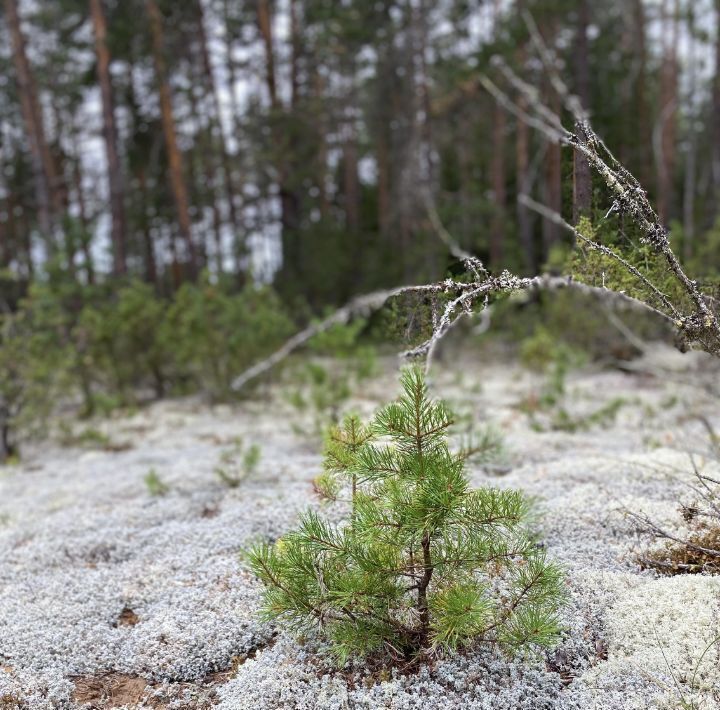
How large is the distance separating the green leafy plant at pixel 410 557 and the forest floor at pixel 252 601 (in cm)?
17

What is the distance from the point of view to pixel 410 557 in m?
2.51

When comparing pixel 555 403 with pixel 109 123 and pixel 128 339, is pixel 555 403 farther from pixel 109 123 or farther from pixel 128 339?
pixel 109 123

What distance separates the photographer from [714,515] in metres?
2.69

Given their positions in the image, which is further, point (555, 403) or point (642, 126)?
point (642, 126)

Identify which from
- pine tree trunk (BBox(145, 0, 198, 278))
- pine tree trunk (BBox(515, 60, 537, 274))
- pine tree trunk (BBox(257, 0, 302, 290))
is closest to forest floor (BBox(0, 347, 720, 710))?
pine tree trunk (BBox(145, 0, 198, 278))

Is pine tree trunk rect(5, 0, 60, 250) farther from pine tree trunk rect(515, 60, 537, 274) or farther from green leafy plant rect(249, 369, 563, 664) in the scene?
pine tree trunk rect(515, 60, 537, 274)

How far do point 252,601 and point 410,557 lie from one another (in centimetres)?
94

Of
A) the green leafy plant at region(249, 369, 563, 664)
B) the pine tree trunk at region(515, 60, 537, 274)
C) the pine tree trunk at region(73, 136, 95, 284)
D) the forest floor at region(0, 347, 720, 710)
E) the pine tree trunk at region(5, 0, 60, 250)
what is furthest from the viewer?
the pine tree trunk at region(515, 60, 537, 274)

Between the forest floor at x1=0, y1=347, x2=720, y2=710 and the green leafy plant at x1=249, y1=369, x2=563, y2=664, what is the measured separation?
0.17 metres

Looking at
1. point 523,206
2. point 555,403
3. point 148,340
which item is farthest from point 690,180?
point 148,340

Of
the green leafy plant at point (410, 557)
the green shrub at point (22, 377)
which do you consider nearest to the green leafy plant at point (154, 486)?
the green leafy plant at point (410, 557)

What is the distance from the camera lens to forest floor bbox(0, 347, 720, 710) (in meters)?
2.36

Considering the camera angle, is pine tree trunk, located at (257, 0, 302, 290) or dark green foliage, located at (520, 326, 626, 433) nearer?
dark green foliage, located at (520, 326, 626, 433)

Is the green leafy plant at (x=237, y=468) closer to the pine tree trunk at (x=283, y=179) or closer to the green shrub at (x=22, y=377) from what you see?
the green shrub at (x=22, y=377)
